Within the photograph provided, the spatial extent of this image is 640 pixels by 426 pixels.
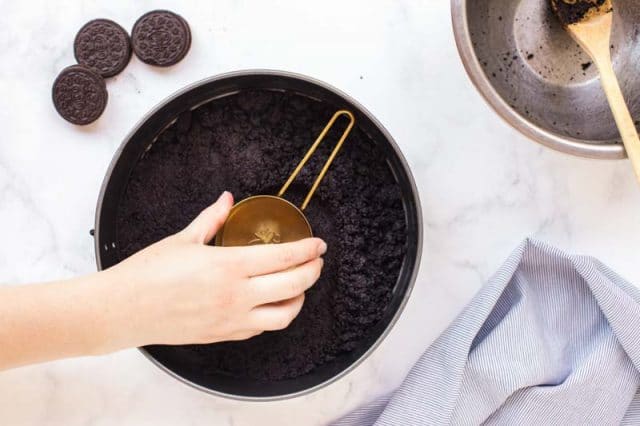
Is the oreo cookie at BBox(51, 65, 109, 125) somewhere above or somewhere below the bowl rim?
above

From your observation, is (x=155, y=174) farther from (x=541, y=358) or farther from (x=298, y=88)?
(x=541, y=358)

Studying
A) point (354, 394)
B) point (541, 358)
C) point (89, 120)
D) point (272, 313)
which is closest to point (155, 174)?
point (89, 120)

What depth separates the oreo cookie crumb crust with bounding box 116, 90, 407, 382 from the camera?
2.99 feet

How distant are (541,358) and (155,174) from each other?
0.55 m

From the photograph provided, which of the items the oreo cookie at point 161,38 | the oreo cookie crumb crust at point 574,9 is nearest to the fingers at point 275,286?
the oreo cookie at point 161,38

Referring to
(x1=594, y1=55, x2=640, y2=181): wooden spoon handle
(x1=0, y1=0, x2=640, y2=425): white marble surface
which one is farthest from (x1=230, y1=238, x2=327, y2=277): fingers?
(x1=594, y1=55, x2=640, y2=181): wooden spoon handle

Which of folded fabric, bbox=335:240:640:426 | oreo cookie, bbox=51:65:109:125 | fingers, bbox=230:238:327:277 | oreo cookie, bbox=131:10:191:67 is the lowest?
folded fabric, bbox=335:240:640:426

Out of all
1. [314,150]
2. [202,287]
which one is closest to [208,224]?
[202,287]

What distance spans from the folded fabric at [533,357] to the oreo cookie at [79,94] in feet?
1.77

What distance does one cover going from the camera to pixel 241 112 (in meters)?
0.92

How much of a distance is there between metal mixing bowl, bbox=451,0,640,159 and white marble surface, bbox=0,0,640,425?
47 millimetres

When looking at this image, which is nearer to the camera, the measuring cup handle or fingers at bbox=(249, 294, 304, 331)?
fingers at bbox=(249, 294, 304, 331)

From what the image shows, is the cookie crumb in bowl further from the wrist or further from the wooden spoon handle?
the wrist

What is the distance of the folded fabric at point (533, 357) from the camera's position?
3.06 feet
